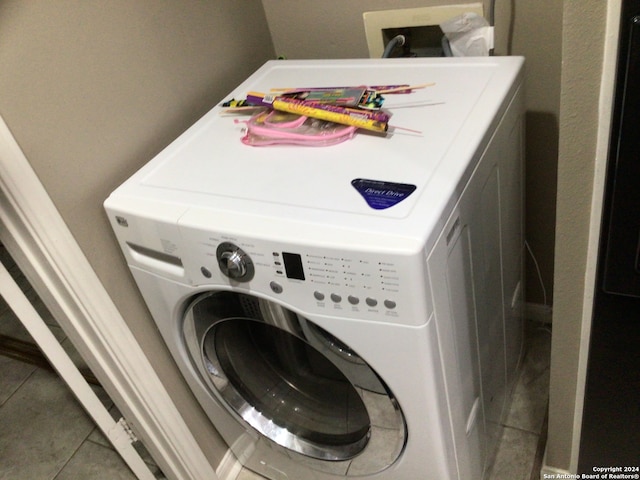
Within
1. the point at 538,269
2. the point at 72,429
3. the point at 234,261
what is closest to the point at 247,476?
the point at 72,429

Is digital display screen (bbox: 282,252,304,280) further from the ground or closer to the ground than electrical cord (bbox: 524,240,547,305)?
further from the ground

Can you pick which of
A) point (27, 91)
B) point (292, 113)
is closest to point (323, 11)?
Answer: point (292, 113)

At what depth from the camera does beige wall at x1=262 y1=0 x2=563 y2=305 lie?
117 cm

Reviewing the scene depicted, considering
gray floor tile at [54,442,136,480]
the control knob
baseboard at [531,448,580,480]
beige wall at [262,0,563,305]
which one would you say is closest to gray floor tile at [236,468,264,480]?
gray floor tile at [54,442,136,480]

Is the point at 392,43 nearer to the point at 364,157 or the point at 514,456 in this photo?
the point at 364,157

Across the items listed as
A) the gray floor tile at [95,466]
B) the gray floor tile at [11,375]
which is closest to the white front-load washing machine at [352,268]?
the gray floor tile at [95,466]

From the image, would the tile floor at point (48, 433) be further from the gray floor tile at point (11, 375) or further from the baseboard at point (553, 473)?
the baseboard at point (553, 473)

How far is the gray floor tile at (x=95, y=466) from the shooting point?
152 cm

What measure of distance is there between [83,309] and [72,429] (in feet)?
2.87

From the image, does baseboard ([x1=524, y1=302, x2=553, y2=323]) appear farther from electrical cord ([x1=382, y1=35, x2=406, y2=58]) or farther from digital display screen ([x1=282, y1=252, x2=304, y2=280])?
digital display screen ([x1=282, y1=252, x2=304, y2=280])

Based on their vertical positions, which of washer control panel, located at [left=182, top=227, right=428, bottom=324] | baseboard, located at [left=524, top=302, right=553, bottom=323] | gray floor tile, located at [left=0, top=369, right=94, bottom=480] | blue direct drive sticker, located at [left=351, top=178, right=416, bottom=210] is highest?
blue direct drive sticker, located at [left=351, top=178, right=416, bottom=210]

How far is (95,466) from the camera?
156 centimetres

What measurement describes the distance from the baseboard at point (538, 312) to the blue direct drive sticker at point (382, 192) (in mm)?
922

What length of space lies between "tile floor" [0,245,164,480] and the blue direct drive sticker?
3.34 feet
